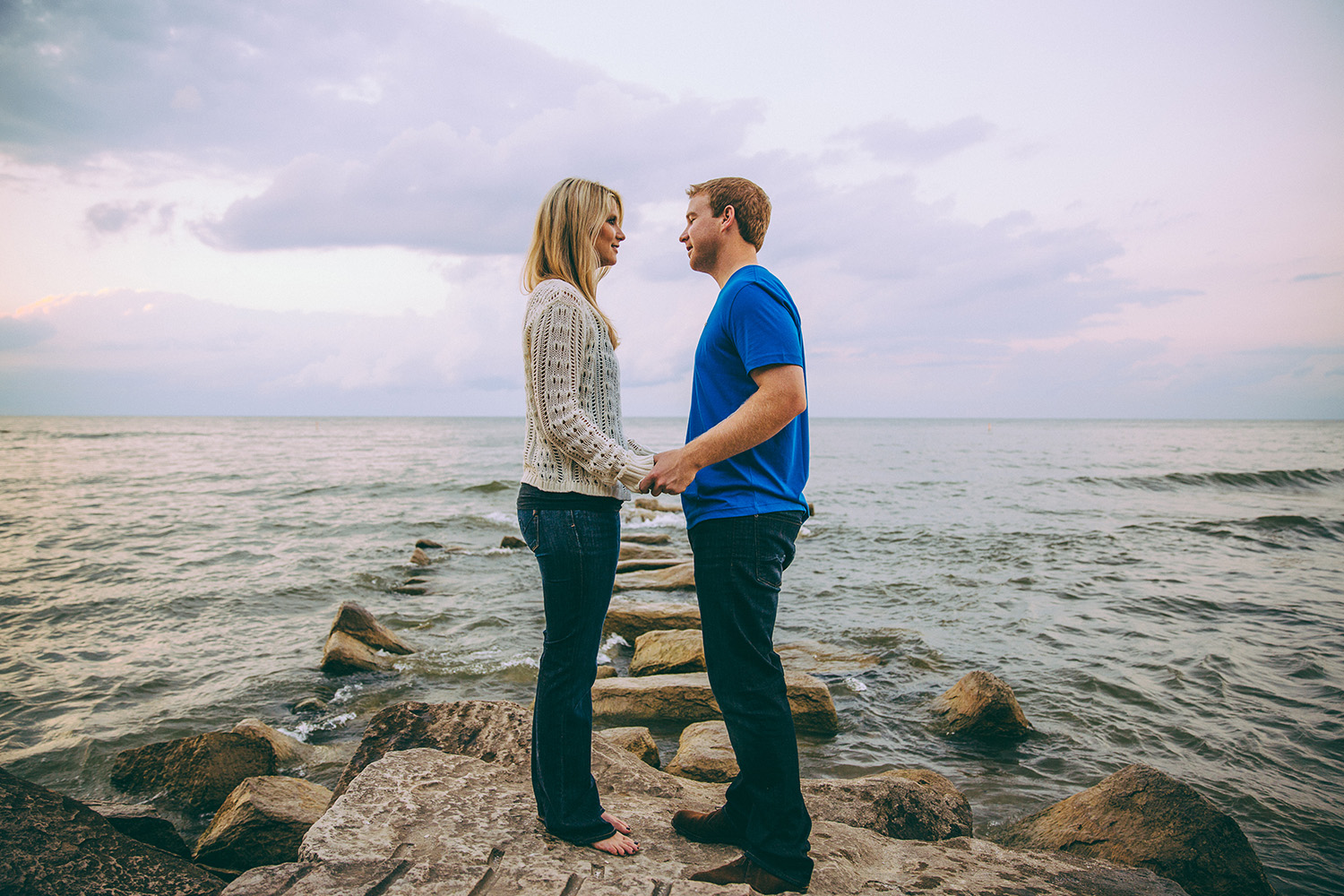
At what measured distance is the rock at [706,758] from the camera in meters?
4.54

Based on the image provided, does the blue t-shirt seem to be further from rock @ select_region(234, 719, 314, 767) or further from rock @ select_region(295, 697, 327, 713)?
rock @ select_region(295, 697, 327, 713)

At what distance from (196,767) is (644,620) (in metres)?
4.67

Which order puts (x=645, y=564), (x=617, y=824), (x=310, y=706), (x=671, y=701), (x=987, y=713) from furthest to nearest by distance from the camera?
1. (x=645, y=564)
2. (x=310, y=706)
3. (x=671, y=701)
4. (x=987, y=713)
5. (x=617, y=824)

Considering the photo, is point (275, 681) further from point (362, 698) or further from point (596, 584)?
point (596, 584)

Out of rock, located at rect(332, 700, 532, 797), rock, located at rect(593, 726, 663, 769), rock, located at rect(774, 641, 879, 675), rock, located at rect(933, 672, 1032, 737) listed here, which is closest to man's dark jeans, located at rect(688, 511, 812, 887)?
rock, located at rect(332, 700, 532, 797)

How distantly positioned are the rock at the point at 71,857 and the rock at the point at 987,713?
16.8 feet

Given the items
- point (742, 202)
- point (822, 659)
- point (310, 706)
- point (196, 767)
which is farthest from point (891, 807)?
point (310, 706)

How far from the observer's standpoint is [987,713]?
217 inches

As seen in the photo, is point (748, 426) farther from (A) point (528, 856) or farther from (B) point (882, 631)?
(B) point (882, 631)

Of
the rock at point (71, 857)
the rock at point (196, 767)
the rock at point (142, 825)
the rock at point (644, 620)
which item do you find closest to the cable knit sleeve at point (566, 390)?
the rock at point (71, 857)

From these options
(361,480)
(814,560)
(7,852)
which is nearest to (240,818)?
(7,852)

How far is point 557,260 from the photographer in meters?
2.61

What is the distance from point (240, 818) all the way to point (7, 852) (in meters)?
1.26

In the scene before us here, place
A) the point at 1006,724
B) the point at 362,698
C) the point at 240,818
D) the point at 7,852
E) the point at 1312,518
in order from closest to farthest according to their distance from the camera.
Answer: the point at 7,852 < the point at 240,818 < the point at 1006,724 < the point at 362,698 < the point at 1312,518
